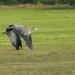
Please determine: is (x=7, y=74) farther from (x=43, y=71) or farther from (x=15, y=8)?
(x=15, y=8)

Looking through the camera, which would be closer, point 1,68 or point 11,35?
point 1,68

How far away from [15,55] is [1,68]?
1.60m

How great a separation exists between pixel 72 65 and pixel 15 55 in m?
2.10

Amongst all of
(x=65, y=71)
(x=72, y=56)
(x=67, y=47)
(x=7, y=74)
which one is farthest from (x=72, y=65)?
(x=67, y=47)

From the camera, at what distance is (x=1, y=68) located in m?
6.91

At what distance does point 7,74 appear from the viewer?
6.36 m

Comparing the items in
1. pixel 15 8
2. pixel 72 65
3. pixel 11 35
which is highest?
pixel 11 35

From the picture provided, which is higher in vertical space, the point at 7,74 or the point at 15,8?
the point at 7,74

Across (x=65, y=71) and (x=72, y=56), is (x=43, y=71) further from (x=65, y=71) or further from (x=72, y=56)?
(x=72, y=56)

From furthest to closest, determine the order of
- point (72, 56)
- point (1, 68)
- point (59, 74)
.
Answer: point (72, 56)
point (1, 68)
point (59, 74)

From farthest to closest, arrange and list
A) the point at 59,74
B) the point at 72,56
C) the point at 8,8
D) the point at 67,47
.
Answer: the point at 8,8 → the point at 67,47 → the point at 72,56 → the point at 59,74

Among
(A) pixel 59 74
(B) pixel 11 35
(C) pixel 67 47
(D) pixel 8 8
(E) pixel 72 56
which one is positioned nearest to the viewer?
(A) pixel 59 74

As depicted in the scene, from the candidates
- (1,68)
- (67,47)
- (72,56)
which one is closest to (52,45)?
(67,47)

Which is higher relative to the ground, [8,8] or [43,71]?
[43,71]
